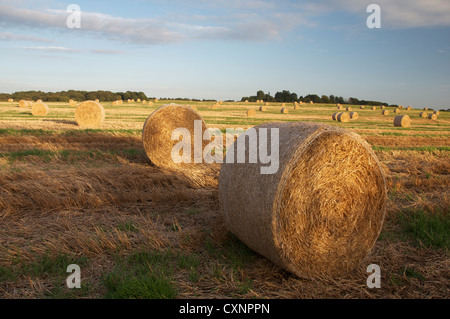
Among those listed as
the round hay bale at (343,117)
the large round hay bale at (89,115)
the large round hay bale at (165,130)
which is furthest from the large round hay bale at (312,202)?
the round hay bale at (343,117)

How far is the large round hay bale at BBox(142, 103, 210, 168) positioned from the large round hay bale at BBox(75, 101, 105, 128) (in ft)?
33.3

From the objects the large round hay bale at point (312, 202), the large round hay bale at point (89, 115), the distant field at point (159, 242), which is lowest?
the distant field at point (159, 242)

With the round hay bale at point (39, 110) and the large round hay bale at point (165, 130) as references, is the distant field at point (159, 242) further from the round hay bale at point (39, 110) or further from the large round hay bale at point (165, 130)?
the round hay bale at point (39, 110)

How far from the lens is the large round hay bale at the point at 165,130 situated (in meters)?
10.8

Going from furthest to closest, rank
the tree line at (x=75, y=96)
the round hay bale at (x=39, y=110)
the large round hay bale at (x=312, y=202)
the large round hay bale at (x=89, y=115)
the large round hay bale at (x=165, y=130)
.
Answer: the tree line at (x=75, y=96), the round hay bale at (x=39, y=110), the large round hay bale at (x=89, y=115), the large round hay bale at (x=165, y=130), the large round hay bale at (x=312, y=202)

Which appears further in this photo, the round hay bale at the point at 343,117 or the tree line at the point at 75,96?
the tree line at the point at 75,96

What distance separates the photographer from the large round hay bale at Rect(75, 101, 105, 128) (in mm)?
19875

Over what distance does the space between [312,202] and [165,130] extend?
24.1 feet

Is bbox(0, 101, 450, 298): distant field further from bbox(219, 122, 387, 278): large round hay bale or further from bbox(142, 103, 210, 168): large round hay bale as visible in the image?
bbox(142, 103, 210, 168): large round hay bale

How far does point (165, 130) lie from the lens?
36.4 feet

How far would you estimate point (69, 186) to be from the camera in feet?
23.4

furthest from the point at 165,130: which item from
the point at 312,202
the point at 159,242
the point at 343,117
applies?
the point at 343,117

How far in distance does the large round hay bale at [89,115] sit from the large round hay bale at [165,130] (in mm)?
10142

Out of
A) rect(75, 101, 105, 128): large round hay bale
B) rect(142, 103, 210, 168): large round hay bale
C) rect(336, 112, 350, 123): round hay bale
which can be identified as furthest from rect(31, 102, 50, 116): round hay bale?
rect(336, 112, 350, 123): round hay bale
